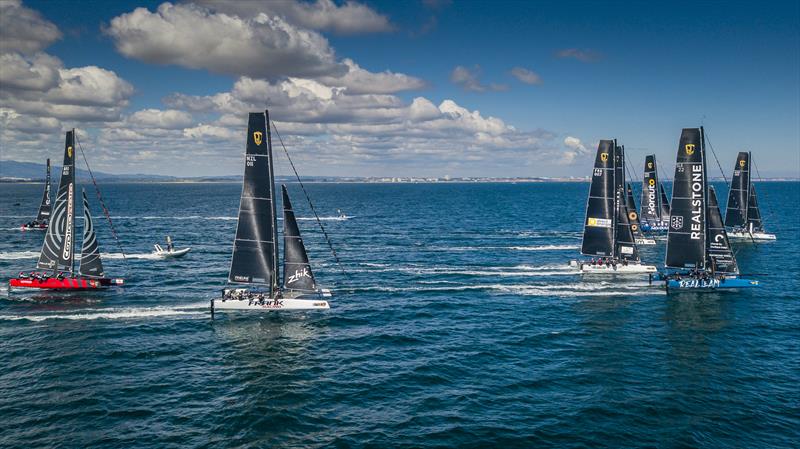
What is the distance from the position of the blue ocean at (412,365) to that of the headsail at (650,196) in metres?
39.4

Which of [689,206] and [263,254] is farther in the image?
[689,206]

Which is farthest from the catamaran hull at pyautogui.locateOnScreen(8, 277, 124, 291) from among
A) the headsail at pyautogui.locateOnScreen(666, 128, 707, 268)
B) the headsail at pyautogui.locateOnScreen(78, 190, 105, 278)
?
the headsail at pyautogui.locateOnScreen(666, 128, 707, 268)

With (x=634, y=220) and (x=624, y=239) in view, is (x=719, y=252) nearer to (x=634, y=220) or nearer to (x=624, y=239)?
(x=624, y=239)

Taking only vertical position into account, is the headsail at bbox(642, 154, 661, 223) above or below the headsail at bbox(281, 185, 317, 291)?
above

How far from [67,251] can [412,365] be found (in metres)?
43.6

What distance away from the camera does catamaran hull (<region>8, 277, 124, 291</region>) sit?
56000 mm

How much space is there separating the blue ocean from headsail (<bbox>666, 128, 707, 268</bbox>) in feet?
15.2

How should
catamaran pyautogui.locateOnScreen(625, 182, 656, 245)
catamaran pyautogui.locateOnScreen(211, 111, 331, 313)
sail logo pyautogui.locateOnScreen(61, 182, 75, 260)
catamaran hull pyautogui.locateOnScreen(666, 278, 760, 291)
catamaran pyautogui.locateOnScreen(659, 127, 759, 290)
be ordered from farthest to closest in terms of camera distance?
1. catamaran pyautogui.locateOnScreen(625, 182, 656, 245)
2. catamaran hull pyautogui.locateOnScreen(666, 278, 760, 291)
3. sail logo pyautogui.locateOnScreen(61, 182, 75, 260)
4. catamaran pyautogui.locateOnScreen(659, 127, 759, 290)
5. catamaran pyautogui.locateOnScreen(211, 111, 331, 313)

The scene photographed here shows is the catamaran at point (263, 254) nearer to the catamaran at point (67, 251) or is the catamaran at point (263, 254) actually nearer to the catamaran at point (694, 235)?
the catamaran at point (67, 251)

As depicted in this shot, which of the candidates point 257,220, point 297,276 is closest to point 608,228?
point 297,276

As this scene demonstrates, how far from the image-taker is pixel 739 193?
326 feet

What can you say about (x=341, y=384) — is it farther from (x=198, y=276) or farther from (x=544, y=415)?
(x=198, y=276)

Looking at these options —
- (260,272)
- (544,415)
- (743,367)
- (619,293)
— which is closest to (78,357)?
(260,272)

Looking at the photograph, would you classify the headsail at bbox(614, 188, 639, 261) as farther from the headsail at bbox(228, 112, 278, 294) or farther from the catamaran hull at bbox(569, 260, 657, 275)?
the headsail at bbox(228, 112, 278, 294)
